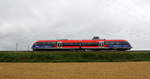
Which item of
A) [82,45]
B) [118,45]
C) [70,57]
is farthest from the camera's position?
[82,45]

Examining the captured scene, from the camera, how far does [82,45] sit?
135ft

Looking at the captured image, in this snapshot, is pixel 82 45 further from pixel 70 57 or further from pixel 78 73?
pixel 78 73

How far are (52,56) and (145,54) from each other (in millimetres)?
17392

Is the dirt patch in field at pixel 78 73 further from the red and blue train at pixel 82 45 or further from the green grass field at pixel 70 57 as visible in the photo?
the red and blue train at pixel 82 45

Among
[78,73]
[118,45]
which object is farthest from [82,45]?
[78,73]

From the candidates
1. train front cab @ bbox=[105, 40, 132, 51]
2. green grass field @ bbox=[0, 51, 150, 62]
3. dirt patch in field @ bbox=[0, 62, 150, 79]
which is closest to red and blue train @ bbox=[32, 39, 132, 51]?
train front cab @ bbox=[105, 40, 132, 51]

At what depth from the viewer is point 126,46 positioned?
3925 cm

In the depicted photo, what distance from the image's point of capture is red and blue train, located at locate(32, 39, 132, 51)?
129 ft

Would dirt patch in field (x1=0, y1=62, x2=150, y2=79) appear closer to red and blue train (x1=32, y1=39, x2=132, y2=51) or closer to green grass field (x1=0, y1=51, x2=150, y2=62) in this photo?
green grass field (x1=0, y1=51, x2=150, y2=62)

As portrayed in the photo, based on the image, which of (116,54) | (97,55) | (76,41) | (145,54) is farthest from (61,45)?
(145,54)

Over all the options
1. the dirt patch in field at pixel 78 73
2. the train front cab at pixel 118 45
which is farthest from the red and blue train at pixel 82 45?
the dirt patch in field at pixel 78 73

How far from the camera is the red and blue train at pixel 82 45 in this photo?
129 ft

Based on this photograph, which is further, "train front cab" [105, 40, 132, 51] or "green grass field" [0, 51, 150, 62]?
"train front cab" [105, 40, 132, 51]

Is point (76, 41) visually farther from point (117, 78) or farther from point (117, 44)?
point (117, 78)
